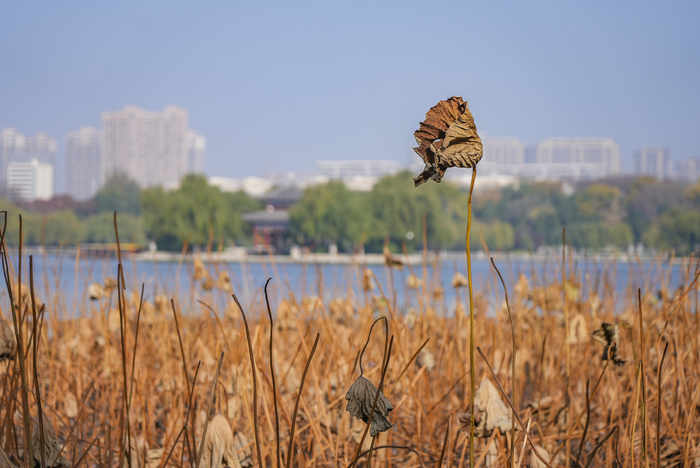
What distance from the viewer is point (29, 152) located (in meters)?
65.9

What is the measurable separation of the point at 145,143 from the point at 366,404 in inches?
3390

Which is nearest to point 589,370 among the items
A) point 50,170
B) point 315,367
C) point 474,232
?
point 315,367

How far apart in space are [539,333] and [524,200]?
3277 centimetres

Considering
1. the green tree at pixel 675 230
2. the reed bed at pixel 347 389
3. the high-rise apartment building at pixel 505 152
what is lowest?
the reed bed at pixel 347 389

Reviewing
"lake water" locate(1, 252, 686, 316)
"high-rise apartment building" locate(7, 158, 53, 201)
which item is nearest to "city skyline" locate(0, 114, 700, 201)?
"high-rise apartment building" locate(7, 158, 53, 201)

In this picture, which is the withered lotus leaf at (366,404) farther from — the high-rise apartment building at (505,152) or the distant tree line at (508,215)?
the high-rise apartment building at (505,152)

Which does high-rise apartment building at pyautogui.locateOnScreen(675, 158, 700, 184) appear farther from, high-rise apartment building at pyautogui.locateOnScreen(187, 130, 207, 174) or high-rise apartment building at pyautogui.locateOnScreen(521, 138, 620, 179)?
high-rise apartment building at pyautogui.locateOnScreen(187, 130, 207, 174)

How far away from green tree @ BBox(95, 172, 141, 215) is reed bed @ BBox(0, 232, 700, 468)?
30.5 m

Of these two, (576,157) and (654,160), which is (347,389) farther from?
(654,160)

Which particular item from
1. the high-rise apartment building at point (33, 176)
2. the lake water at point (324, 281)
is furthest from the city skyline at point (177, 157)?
the lake water at point (324, 281)

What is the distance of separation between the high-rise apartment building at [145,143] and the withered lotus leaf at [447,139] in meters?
81.7

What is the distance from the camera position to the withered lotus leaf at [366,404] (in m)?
0.43

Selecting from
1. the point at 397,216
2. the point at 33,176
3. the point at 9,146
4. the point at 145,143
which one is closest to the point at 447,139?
the point at 397,216

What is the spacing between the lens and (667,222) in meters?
25.7
